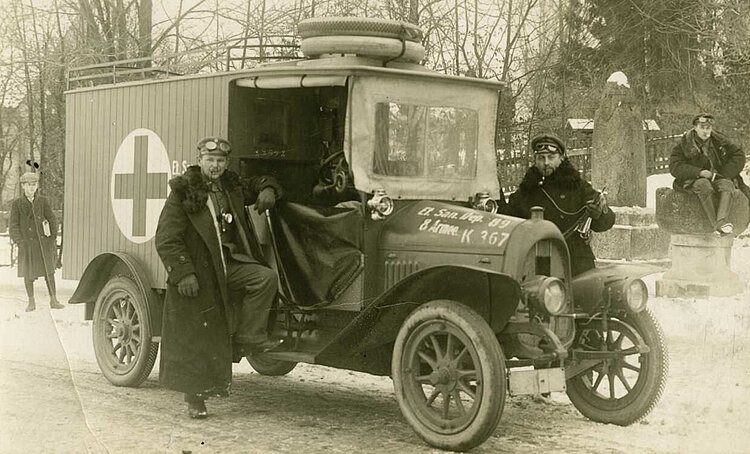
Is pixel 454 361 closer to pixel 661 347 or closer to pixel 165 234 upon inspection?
pixel 661 347

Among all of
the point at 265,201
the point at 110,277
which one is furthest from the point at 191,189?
the point at 110,277

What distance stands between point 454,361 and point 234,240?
2.32m

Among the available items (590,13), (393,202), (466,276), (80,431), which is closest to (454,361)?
(466,276)

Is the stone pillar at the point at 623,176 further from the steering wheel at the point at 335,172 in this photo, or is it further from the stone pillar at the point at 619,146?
the steering wheel at the point at 335,172

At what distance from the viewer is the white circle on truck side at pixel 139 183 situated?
8852 millimetres

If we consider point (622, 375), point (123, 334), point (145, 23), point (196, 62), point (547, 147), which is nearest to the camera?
point (622, 375)

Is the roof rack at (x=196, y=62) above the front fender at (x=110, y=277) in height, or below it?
above

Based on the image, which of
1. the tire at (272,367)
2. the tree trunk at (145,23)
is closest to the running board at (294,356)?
the tire at (272,367)

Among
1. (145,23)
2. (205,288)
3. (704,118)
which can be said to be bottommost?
(205,288)

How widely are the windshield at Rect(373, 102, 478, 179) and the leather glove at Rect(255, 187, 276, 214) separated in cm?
88

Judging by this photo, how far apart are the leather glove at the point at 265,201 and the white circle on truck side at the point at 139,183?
132 centimetres

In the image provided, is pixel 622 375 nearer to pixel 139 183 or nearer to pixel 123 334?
pixel 123 334

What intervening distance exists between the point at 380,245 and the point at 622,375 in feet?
6.59

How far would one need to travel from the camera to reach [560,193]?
8.20 m
